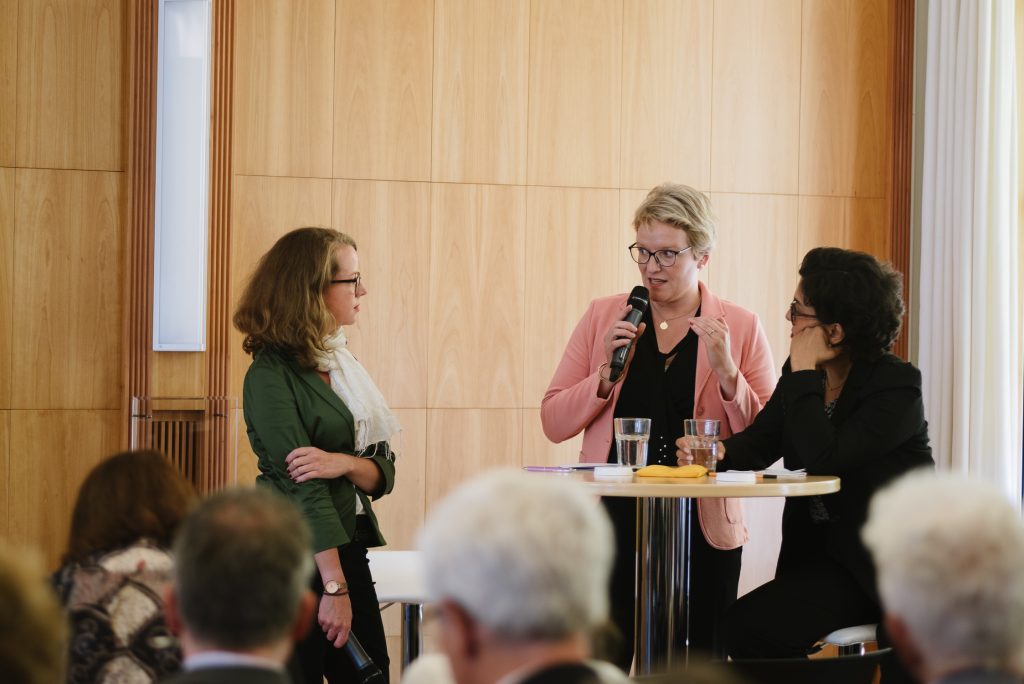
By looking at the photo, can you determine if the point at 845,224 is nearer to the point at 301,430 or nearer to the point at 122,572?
the point at 301,430

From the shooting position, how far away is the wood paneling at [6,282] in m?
5.11

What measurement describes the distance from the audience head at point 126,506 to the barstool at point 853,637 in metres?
1.80

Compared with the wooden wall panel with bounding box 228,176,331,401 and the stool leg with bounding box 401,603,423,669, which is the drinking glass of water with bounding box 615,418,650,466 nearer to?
the stool leg with bounding box 401,603,423,669

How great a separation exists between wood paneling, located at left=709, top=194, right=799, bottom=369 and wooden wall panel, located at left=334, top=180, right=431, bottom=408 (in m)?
1.38

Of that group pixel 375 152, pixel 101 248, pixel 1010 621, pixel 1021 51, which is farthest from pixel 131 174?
pixel 1010 621

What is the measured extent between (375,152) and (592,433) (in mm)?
2202

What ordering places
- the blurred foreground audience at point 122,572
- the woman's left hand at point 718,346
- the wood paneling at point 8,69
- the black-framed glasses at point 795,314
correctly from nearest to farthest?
the blurred foreground audience at point 122,572, the black-framed glasses at point 795,314, the woman's left hand at point 718,346, the wood paneling at point 8,69

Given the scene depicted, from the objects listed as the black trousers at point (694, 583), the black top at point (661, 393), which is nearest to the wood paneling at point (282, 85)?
the black top at point (661, 393)

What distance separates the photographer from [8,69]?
5109 millimetres

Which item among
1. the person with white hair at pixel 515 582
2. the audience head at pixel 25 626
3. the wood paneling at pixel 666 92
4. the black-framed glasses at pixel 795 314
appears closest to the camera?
the audience head at pixel 25 626

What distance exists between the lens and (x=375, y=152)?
528 cm

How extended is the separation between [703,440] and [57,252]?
3.28m

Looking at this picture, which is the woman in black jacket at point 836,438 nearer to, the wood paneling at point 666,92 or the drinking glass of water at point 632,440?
the drinking glass of water at point 632,440

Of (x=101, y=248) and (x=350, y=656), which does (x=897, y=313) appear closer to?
(x=350, y=656)
